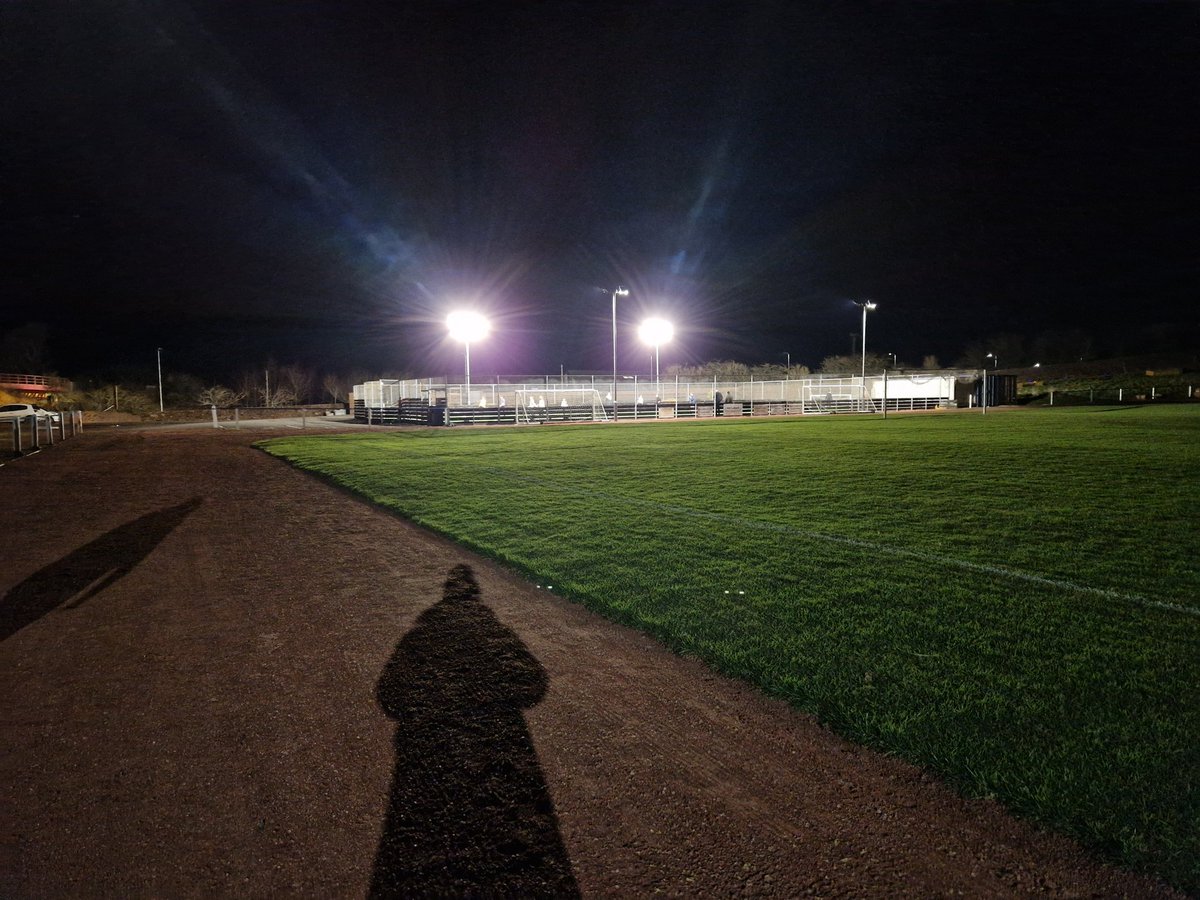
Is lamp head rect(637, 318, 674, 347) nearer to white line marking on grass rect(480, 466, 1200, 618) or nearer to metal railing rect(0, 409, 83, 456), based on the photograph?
metal railing rect(0, 409, 83, 456)

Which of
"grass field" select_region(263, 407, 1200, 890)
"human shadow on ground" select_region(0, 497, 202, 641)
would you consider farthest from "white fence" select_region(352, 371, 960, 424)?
"human shadow on ground" select_region(0, 497, 202, 641)

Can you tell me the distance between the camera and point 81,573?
6.38m

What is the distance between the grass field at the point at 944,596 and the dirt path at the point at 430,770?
323 mm

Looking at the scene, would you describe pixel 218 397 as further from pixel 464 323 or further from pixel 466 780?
pixel 466 780

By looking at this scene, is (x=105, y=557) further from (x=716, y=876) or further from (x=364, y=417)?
(x=364, y=417)

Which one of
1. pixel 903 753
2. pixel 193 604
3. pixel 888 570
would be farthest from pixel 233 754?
pixel 888 570

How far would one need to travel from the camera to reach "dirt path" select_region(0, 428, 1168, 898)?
89.8 inches

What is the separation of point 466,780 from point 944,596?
4197mm

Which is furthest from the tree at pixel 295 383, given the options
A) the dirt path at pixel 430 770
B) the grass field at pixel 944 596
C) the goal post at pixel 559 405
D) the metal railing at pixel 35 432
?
the dirt path at pixel 430 770

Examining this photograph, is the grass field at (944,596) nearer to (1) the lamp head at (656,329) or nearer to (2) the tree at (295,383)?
(1) the lamp head at (656,329)

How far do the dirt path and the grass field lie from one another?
0.32 m

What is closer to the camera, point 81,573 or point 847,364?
point 81,573

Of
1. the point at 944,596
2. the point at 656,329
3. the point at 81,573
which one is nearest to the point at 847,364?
the point at 656,329

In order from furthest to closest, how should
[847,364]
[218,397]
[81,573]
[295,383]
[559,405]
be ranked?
1. [295,383]
2. [847,364]
3. [218,397]
4. [559,405]
5. [81,573]
